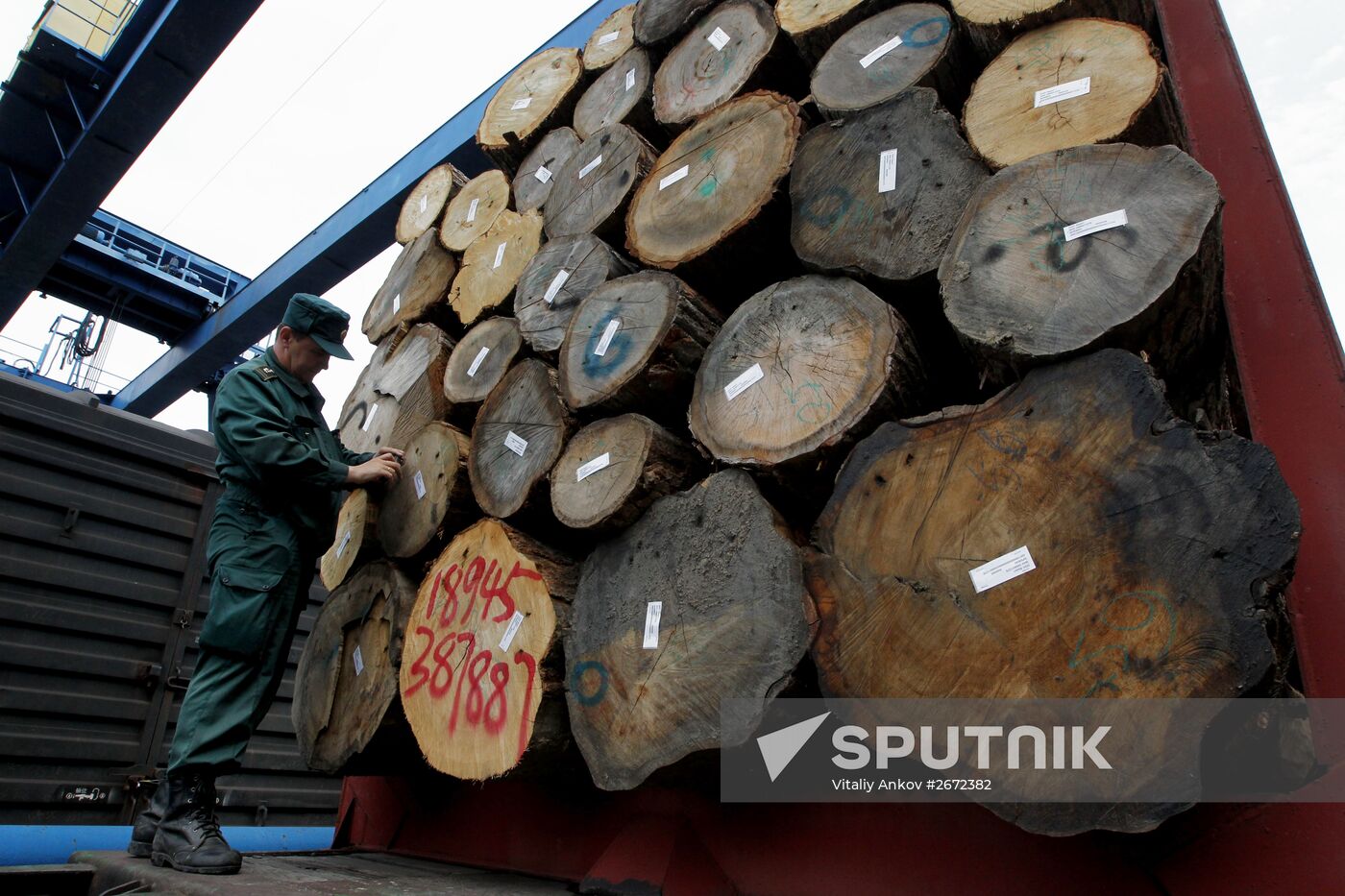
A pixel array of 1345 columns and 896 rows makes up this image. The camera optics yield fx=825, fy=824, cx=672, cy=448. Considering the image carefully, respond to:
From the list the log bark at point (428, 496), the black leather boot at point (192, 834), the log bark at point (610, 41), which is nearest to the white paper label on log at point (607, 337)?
the log bark at point (428, 496)

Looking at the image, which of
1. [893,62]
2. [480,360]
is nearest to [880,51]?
[893,62]

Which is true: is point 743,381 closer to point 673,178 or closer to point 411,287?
point 673,178

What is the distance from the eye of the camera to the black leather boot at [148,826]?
2330 millimetres

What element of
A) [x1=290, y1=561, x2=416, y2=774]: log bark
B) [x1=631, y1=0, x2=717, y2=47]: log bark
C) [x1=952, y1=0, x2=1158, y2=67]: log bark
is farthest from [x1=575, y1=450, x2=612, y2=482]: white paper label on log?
[x1=631, y1=0, x2=717, y2=47]: log bark

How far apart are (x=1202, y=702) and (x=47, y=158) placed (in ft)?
28.8

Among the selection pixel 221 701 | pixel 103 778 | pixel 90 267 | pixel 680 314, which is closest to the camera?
pixel 680 314

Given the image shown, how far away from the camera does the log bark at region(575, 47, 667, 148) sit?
3213mm

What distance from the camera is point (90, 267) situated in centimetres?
971

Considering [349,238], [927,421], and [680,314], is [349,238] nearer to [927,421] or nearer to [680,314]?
[680,314]

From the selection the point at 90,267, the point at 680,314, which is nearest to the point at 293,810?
the point at 680,314

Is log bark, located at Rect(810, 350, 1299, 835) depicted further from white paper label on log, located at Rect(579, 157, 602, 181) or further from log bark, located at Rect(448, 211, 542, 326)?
log bark, located at Rect(448, 211, 542, 326)

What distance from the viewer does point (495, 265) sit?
335 centimetres

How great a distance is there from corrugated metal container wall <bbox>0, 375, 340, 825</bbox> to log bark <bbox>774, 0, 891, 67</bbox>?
3.41 meters

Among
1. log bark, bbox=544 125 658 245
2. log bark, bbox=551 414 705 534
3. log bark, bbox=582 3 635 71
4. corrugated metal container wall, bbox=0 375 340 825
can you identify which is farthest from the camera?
log bark, bbox=582 3 635 71
